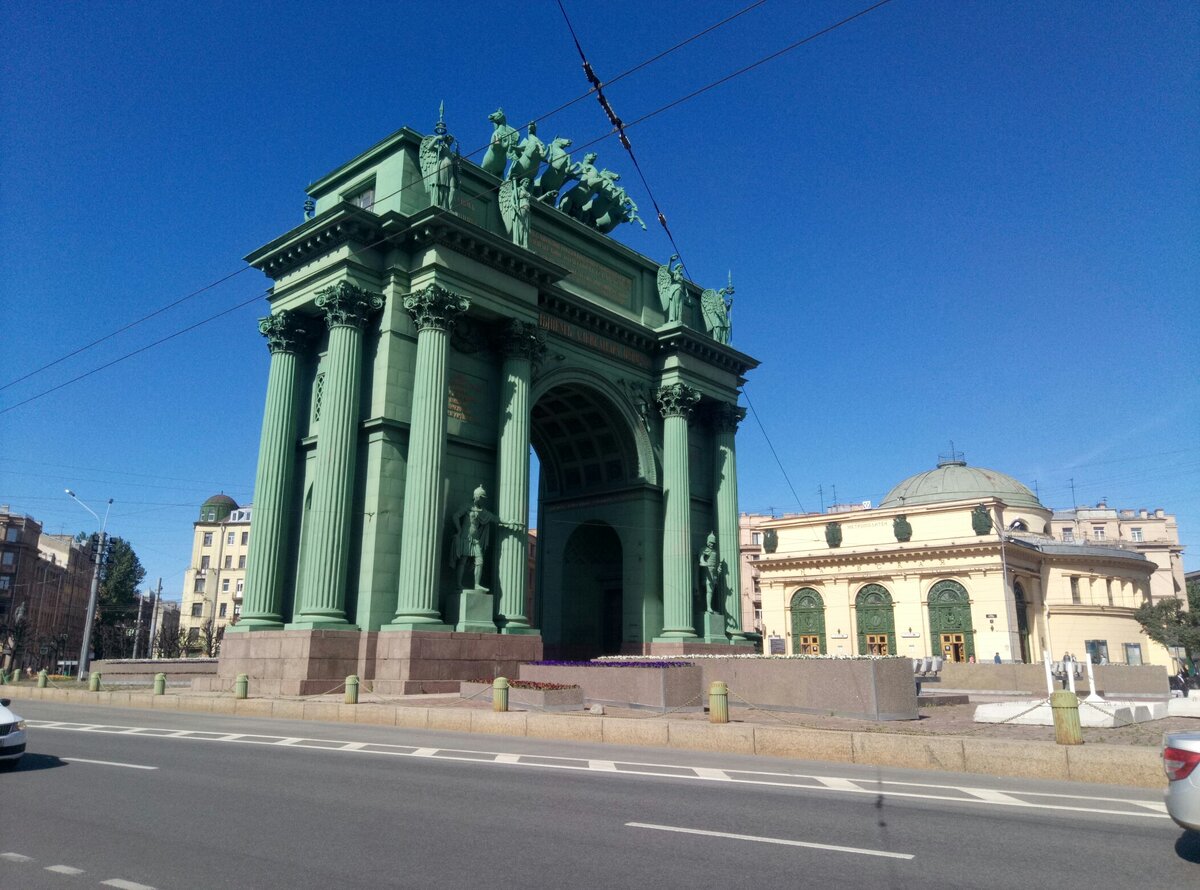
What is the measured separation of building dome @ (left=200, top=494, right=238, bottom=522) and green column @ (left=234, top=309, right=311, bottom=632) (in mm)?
86121

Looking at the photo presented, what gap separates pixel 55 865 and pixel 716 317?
40.1 metres

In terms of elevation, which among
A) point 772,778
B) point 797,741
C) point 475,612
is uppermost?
point 475,612

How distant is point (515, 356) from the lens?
32344 mm

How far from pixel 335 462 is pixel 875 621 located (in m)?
52.2

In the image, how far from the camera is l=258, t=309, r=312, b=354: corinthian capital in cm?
3120

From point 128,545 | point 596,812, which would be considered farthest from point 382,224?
point 128,545

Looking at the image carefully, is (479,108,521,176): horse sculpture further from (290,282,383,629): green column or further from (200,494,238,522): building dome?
(200,494,238,522): building dome

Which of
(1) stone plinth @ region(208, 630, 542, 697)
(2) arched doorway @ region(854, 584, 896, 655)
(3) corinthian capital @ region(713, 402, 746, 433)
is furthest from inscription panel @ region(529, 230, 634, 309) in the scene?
(2) arched doorway @ region(854, 584, 896, 655)

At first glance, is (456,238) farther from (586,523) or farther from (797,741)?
(797,741)

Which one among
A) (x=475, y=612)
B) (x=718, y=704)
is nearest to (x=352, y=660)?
(x=475, y=612)

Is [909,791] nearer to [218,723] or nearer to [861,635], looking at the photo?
[218,723]

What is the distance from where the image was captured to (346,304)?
1139 inches

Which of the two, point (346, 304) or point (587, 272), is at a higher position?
point (587, 272)

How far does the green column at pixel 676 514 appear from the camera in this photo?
3706cm
